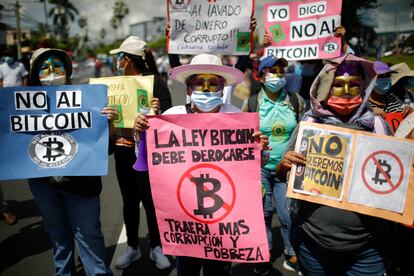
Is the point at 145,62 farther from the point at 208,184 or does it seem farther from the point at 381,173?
the point at 381,173

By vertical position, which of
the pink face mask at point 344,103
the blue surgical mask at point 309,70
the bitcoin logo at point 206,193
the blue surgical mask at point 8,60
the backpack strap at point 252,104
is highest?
the blue surgical mask at point 8,60

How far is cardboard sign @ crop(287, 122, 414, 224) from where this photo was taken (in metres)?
1.88

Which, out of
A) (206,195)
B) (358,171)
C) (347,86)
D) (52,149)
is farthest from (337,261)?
(52,149)

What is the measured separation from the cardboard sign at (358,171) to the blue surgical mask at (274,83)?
1367mm

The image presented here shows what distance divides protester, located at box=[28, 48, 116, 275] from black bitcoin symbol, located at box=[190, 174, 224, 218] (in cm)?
91

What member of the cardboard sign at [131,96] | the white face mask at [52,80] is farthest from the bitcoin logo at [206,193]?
the white face mask at [52,80]

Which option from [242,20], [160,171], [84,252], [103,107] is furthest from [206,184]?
[242,20]

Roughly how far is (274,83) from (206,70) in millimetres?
1200

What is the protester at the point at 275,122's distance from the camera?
331cm

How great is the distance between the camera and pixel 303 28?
4.32 meters

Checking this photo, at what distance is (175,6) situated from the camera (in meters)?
3.70

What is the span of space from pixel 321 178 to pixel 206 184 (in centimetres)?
74

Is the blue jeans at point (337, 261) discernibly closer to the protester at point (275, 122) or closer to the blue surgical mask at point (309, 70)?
the protester at point (275, 122)

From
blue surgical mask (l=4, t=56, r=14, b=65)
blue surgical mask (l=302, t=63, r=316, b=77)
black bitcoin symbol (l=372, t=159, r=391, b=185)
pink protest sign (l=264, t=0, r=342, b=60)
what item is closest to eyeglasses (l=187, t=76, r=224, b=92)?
black bitcoin symbol (l=372, t=159, r=391, b=185)
